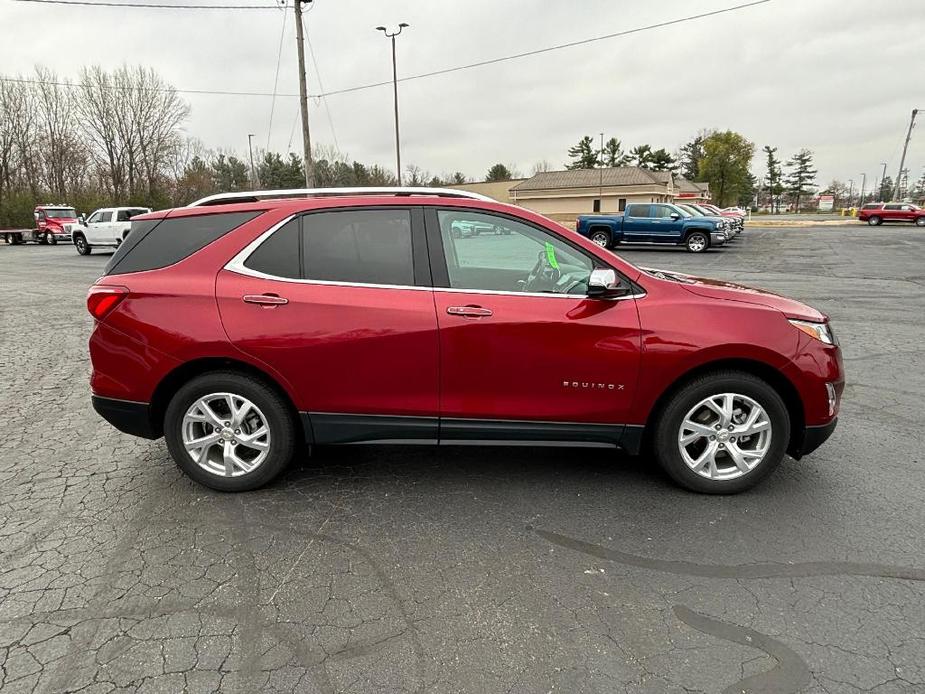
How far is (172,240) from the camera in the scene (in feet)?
11.3

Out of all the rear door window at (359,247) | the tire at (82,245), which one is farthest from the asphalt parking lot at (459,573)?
the tire at (82,245)

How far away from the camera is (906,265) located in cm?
1720

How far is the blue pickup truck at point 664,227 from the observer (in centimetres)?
2258

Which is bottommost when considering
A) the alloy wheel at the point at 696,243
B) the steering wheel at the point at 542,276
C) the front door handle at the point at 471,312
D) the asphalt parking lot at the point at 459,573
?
the asphalt parking lot at the point at 459,573

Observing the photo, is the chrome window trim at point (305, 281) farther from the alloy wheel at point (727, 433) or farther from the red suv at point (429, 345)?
the alloy wheel at point (727, 433)

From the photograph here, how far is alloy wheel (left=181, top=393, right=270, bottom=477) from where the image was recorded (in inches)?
132

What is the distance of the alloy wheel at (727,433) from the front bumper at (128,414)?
321cm

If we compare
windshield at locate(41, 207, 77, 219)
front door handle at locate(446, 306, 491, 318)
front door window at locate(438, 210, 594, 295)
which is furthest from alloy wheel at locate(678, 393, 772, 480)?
windshield at locate(41, 207, 77, 219)

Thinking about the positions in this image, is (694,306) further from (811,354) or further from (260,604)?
(260,604)

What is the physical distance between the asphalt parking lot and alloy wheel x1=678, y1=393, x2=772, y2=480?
210 mm

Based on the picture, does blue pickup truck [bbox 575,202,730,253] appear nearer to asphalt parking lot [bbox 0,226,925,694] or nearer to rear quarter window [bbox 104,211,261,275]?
asphalt parking lot [bbox 0,226,925,694]

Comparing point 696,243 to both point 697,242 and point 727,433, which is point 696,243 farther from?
point 727,433

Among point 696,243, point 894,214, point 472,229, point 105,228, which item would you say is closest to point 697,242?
point 696,243

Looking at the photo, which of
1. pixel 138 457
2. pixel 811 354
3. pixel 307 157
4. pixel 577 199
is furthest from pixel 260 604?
pixel 577 199
